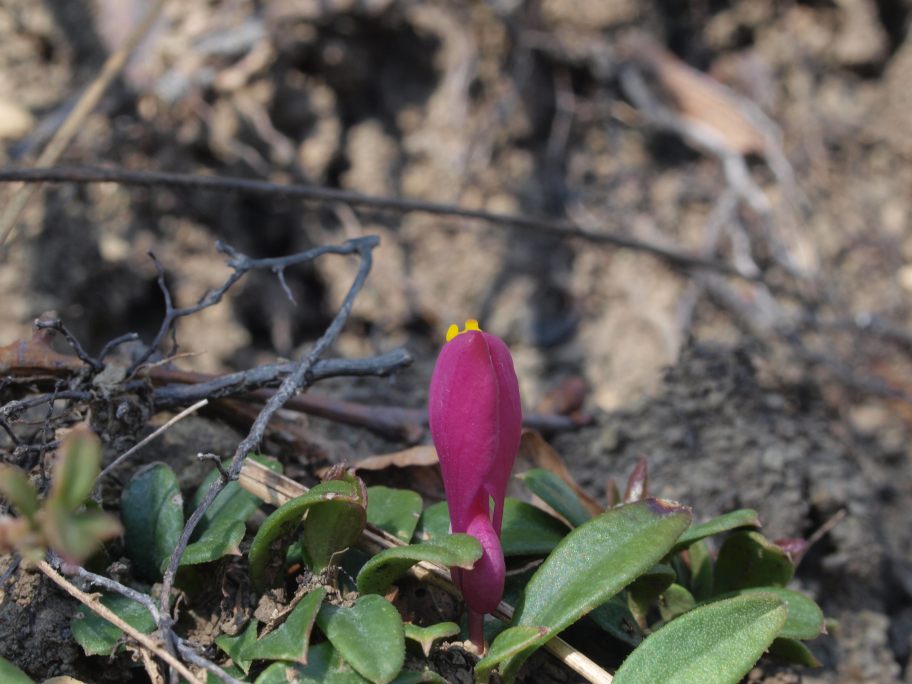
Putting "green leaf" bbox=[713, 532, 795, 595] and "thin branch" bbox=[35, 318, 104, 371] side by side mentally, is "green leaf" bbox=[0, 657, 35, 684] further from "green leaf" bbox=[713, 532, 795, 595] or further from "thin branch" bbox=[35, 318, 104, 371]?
"green leaf" bbox=[713, 532, 795, 595]

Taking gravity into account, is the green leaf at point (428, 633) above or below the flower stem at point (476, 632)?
above

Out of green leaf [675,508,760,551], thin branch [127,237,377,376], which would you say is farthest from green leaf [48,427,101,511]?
green leaf [675,508,760,551]

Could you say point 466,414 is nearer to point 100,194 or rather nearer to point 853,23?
point 100,194

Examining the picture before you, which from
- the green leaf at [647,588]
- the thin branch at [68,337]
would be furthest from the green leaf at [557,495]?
the thin branch at [68,337]

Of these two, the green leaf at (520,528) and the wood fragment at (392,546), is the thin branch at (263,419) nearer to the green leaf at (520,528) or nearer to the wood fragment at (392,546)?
the wood fragment at (392,546)

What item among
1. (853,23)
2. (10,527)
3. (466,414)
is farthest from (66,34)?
(853,23)

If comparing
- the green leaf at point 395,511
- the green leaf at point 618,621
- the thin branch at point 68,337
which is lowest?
the green leaf at point 618,621

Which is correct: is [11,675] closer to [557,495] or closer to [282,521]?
[282,521]
